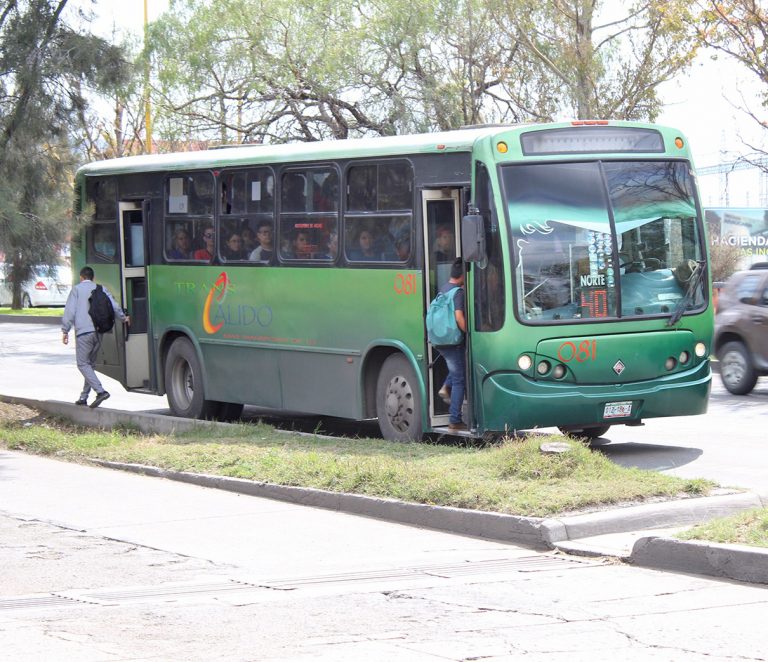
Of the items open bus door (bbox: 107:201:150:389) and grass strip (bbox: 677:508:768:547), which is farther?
open bus door (bbox: 107:201:150:389)

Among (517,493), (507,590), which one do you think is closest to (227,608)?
(507,590)

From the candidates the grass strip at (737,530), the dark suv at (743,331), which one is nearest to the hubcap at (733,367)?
the dark suv at (743,331)

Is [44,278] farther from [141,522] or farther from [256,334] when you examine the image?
[141,522]

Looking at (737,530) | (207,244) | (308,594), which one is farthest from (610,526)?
(207,244)

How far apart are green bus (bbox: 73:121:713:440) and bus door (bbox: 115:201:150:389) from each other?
1.84 m

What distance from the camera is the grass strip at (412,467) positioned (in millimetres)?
10109

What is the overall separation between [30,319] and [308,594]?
128 ft

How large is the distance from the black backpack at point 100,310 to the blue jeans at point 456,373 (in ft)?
18.4

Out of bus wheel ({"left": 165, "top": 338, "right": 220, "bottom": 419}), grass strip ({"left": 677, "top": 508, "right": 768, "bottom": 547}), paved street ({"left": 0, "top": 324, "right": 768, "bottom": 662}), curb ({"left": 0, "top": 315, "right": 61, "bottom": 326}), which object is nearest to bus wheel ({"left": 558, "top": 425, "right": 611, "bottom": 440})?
paved street ({"left": 0, "top": 324, "right": 768, "bottom": 662})

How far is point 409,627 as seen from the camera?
23.1 ft

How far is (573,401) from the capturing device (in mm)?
12836

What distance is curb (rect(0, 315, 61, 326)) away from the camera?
4409 cm

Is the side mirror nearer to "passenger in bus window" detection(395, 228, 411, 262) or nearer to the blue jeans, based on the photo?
the blue jeans

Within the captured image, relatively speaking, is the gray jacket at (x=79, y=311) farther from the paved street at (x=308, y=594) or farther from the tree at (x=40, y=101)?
the paved street at (x=308, y=594)
